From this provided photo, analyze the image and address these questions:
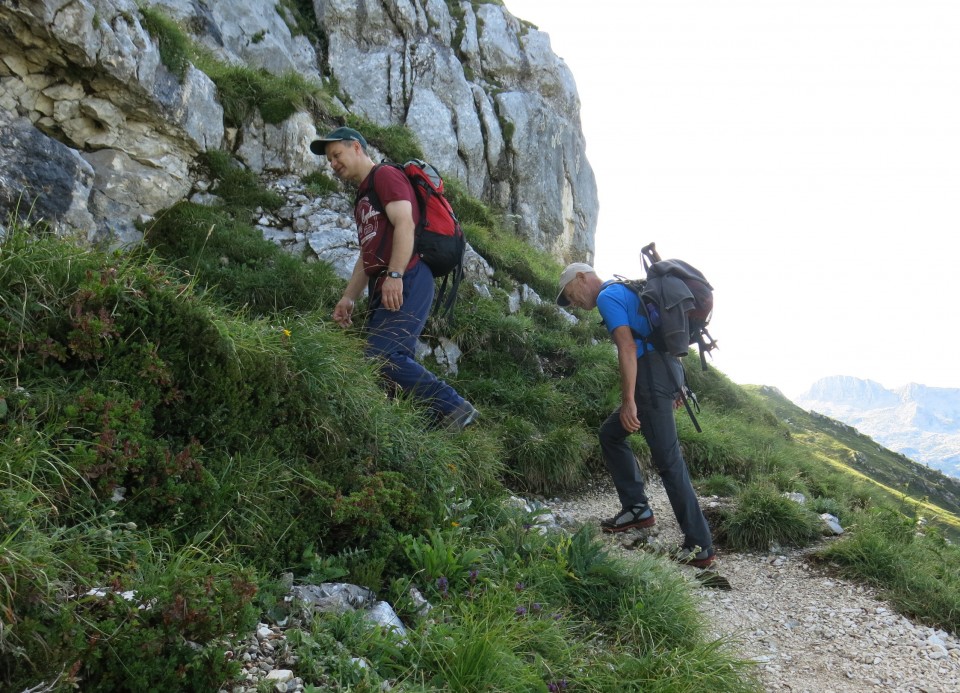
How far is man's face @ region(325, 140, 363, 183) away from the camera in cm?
574

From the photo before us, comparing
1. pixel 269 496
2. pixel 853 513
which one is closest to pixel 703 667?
pixel 269 496

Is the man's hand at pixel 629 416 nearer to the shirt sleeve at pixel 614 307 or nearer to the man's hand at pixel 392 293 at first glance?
the shirt sleeve at pixel 614 307

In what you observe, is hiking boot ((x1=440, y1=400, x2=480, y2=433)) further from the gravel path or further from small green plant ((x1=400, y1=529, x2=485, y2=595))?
small green plant ((x1=400, y1=529, x2=485, y2=595))

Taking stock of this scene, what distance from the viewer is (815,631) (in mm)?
5242

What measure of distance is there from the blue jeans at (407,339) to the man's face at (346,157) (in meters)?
1.08

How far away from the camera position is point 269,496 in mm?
3723

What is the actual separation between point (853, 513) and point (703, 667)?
599 centimetres

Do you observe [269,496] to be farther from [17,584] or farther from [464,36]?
[464,36]

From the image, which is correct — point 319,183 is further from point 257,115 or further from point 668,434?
point 668,434

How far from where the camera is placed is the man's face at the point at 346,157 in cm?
574

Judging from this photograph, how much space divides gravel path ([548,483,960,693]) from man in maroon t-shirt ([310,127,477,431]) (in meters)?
2.25

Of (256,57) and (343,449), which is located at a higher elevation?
(256,57)

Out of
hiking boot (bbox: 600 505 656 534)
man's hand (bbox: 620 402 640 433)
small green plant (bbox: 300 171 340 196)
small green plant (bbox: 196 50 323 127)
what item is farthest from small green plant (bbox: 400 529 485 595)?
small green plant (bbox: 196 50 323 127)

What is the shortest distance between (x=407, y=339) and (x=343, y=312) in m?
0.74
